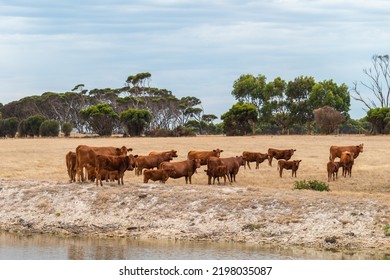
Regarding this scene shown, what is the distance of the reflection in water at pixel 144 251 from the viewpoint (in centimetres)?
1683

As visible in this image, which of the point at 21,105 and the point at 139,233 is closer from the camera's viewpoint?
the point at 139,233

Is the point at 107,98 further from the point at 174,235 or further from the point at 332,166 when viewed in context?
the point at 174,235

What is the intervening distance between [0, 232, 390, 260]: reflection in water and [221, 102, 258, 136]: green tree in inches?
2543

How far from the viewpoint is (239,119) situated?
84562mm

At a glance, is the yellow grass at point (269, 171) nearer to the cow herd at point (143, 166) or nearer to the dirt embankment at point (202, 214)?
the cow herd at point (143, 166)

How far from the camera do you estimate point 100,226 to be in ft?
68.8

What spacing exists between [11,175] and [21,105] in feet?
333

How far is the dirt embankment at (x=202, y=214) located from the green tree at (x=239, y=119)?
60441mm

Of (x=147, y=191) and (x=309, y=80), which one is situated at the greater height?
(x=309, y=80)

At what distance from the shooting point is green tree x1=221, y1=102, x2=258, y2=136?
83938 millimetres

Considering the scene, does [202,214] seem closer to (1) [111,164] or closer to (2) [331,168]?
(1) [111,164]

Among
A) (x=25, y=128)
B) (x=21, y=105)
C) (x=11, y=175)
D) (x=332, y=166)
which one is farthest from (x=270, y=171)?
(x=21, y=105)

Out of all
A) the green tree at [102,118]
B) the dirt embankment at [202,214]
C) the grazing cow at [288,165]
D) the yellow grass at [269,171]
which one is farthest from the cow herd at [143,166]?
the green tree at [102,118]

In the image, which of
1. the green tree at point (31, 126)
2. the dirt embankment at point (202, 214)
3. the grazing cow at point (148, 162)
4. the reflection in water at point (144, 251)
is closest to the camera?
the reflection in water at point (144, 251)
